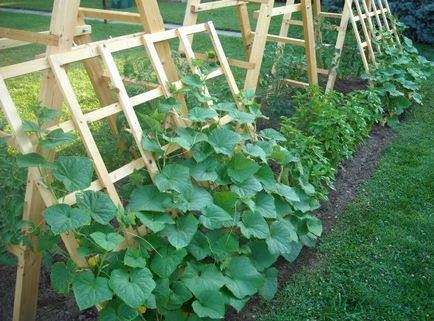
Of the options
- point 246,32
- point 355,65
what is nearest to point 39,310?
point 246,32

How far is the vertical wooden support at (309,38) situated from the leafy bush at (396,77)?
0.62 metres

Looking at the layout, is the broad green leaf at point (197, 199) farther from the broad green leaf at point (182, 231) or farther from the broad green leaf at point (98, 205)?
the broad green leaf at point (98, 205)

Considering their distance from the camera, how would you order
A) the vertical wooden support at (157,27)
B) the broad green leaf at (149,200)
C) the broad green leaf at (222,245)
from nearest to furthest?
the broad green leaf at (149,200) → the broad green leaf at (222,245) → the vertical wooden support at (157,27)

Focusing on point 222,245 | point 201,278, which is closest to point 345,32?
point 222,245

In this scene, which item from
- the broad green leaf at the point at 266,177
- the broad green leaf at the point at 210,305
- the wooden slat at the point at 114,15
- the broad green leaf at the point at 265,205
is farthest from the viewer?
the wooden slat at the point at 114,15

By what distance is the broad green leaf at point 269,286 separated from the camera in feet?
8.64

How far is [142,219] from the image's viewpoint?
2.26 metres

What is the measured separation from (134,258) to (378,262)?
1.62m

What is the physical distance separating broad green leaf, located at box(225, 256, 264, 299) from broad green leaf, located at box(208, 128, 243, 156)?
1.97 feet

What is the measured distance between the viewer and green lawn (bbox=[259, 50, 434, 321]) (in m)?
2.66

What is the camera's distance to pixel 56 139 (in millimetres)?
2203

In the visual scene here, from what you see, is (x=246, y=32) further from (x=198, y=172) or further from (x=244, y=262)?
(x=244, y=262)

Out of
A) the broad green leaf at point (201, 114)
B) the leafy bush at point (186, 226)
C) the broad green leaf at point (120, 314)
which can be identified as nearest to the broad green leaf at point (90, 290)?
the leafy bush at point (186, 226)

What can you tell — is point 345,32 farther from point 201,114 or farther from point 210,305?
point 210,305
